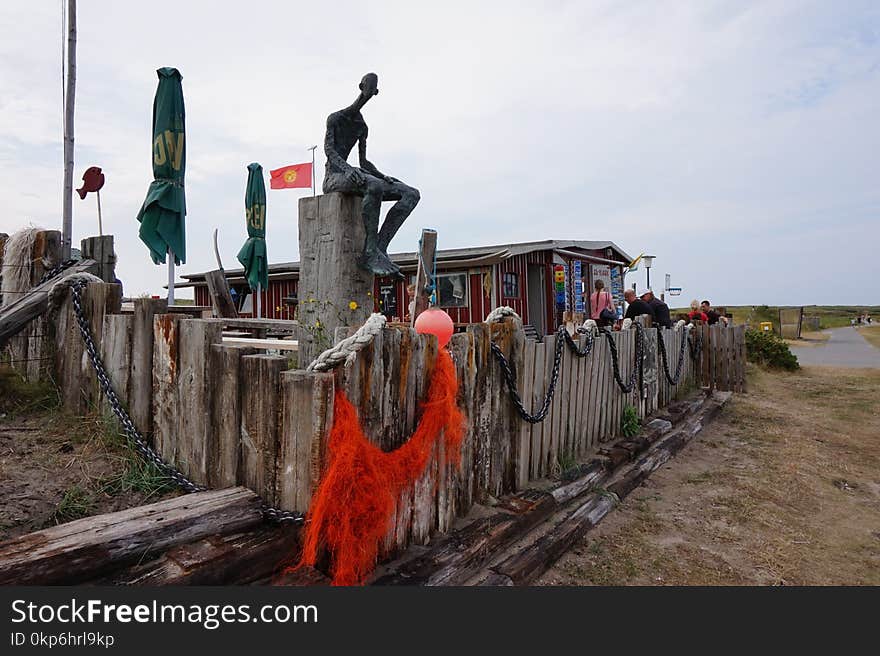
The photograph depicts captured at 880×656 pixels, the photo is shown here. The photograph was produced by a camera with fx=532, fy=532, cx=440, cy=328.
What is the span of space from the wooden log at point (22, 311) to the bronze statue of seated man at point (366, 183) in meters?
2.27

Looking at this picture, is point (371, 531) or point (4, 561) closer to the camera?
point (4, 561)

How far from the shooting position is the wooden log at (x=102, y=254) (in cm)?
487

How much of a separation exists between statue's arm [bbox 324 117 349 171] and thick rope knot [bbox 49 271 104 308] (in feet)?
6.46

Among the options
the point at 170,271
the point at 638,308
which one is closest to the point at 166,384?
the point at 170,271

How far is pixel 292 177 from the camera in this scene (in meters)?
14.1

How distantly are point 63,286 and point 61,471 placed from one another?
65.4 inches

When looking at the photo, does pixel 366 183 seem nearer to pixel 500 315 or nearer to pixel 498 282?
pixel 500 315

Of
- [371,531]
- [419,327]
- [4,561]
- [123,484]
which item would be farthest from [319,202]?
[4,561]

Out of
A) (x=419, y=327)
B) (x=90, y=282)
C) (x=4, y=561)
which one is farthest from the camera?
(x=90, y=282)

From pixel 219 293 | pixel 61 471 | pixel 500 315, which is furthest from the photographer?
pixel 219 293

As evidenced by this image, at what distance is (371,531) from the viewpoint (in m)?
2.45

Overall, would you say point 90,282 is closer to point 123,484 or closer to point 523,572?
point 123,484

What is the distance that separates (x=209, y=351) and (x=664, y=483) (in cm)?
446

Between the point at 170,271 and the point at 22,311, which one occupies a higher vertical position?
the point at 170,271
